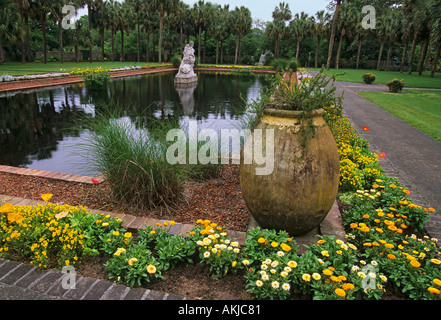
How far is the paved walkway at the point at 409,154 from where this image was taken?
4320 mm

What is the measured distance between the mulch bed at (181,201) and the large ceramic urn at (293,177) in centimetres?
65

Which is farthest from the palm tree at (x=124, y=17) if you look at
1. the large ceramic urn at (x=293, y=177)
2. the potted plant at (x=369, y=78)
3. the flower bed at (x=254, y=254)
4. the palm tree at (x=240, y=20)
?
the large ceramic urn at (x=293, y=177)

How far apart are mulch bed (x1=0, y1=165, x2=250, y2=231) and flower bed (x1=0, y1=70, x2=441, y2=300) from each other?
20.7 inches

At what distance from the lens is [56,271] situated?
2.45m

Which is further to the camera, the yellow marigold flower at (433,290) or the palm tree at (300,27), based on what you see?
the palm tree at (300,27)

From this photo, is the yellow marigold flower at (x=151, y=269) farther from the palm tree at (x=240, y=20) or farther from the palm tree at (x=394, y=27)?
the palm tree at (x=240, y=20)

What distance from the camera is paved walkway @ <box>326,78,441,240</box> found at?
4.32 metres

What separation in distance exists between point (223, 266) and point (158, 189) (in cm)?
143

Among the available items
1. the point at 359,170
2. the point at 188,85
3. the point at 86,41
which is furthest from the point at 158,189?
the point at 86,41

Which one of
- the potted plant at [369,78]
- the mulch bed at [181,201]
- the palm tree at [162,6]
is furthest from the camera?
the palm tree at [162,6]

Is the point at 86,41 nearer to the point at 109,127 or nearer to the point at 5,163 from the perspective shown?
the point at 5,163

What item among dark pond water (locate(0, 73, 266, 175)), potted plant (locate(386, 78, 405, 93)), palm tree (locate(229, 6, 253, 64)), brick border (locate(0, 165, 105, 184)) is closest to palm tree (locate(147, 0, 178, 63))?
palm tree (locate(229, 6, 253, 64))

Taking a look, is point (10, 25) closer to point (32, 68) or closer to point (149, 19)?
point (32, 68)

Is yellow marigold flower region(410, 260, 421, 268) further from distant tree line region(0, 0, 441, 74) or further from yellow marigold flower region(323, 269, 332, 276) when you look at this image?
distant tree line region(0, 0, 441, 74)
